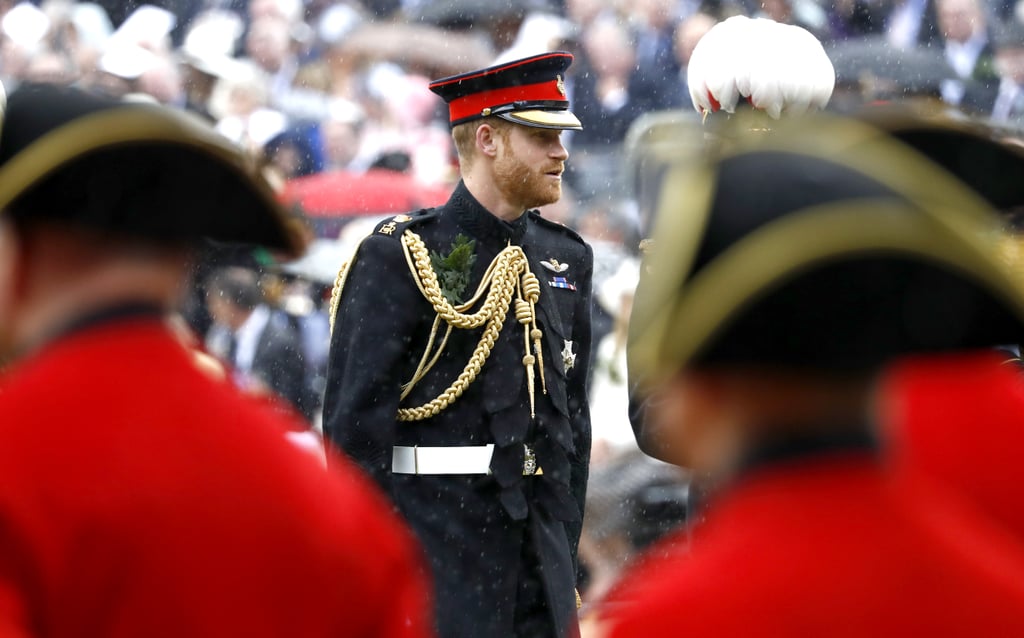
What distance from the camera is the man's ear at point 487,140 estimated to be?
17.6 feet

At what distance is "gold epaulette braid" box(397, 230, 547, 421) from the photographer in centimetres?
497

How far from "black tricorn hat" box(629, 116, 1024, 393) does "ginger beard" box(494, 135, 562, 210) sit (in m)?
3.31

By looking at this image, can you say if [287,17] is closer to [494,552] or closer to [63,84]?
[494,552]

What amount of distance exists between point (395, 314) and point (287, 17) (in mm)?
7821

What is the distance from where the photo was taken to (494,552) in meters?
4.91

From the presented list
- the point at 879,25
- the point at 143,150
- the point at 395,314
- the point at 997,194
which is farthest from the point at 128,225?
the point at 879,25

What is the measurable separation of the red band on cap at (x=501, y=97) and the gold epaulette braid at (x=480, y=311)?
50cm

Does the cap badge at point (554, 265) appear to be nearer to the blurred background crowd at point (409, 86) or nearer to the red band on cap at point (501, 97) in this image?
the red band on cap at point (501, 97)

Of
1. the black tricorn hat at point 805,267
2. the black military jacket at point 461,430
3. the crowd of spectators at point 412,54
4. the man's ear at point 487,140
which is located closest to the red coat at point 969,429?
the black tricorn hat at point 805,267

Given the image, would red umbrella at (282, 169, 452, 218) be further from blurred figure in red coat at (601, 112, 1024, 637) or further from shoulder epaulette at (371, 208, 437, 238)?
blurred figure in red coat at (601, 112, 1024, 637)

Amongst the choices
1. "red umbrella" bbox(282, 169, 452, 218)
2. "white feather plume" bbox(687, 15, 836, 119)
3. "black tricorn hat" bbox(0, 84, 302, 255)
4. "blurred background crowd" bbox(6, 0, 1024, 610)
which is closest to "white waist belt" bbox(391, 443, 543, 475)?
"white feather plume" bbox(687, 15, 836, 119)

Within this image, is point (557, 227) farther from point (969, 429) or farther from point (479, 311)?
point (969, 429)

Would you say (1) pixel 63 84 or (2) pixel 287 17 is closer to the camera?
(1) pixel 63 84

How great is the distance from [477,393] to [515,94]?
100cm
